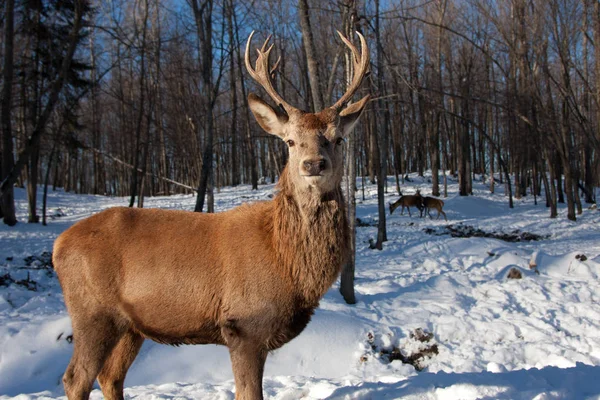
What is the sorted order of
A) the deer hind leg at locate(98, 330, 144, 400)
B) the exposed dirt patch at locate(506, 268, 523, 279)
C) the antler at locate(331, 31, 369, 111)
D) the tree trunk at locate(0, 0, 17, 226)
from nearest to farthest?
the deer hind leg at locate(98, 330, 144, 400) < the antler at locate(331, 31, 369, 111) < the tree trunk at locate(0, 0, 17, 226) < the exposed dirt patch at locate(506, 268, 523, 279)

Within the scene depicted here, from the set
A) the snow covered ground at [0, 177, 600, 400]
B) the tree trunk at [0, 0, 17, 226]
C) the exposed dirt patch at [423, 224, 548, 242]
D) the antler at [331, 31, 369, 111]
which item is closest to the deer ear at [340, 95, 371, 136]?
the antler at [331, 31, 369, 111]

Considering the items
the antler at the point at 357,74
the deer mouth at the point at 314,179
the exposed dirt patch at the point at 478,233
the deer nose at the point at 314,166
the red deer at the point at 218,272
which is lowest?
the exposed dirt patch at the point at 478,233

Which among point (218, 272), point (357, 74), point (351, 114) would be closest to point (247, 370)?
point (218, 272)

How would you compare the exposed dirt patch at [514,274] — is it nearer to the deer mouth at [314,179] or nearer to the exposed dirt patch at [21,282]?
the deer mouth at [314,179]

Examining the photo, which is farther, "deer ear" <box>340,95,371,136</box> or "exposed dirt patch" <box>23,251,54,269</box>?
"exposed dirt patch" <box>23,251,54,269</box>

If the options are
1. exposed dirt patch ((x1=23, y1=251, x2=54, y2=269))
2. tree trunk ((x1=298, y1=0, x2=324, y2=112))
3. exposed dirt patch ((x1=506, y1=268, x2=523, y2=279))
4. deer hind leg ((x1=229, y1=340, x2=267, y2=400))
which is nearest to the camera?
deer hind leg ((x1=229, y1=340, x2=267, y2=400))

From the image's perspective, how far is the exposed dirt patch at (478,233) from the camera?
15.6 meters

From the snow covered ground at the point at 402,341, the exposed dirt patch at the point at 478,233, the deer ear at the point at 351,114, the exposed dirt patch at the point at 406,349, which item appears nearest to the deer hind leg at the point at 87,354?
the snow covered ground at the point at 402,341

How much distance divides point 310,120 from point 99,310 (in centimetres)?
221

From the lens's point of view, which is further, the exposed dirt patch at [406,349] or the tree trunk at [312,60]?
the tree trunk at [312,60]

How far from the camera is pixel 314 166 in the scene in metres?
3.10

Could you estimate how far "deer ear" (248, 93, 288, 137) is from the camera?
12.0 ft

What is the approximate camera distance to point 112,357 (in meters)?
3.66

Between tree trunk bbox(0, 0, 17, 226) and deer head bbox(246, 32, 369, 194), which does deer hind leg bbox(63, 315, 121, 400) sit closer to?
deer head bbox(246, 32, 369, 194)
